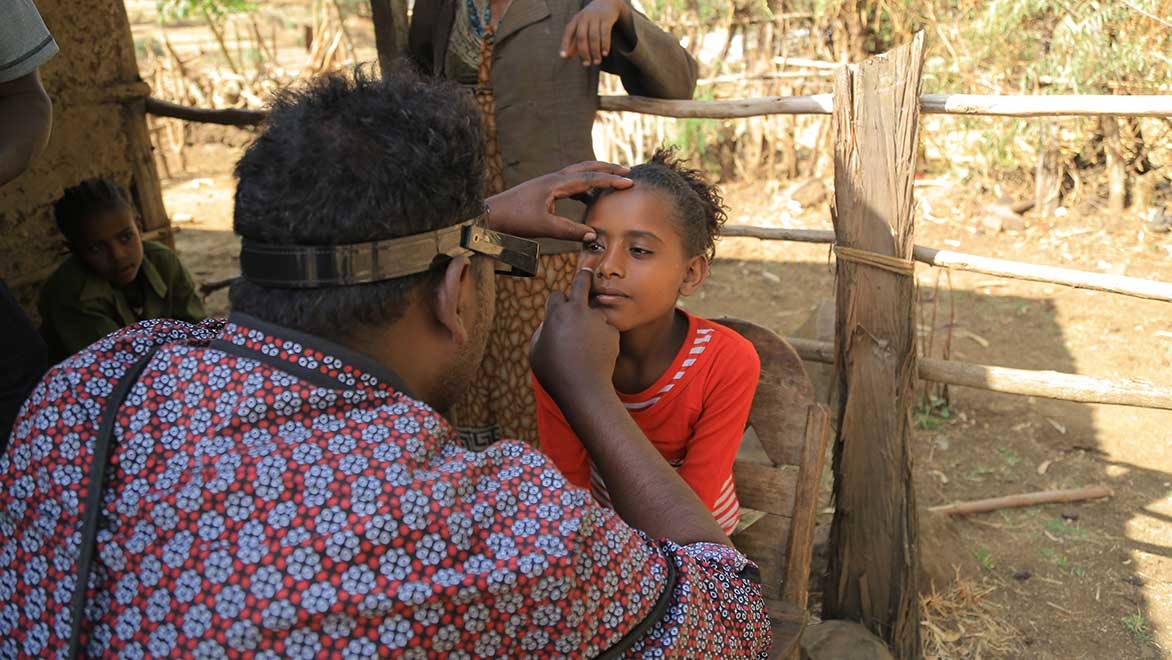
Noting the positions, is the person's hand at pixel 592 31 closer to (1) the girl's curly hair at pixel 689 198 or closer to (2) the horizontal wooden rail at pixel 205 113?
(1) the girl's curly hair at pixel 689 198

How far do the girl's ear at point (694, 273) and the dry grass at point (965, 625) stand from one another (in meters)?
1.63

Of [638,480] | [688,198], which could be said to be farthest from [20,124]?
[638,480]

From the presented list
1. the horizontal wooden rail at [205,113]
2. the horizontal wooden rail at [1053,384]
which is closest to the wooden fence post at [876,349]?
the horizontal wooden rail at [1053,384]

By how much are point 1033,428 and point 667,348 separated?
10.5ft

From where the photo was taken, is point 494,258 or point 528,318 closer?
point 494,258

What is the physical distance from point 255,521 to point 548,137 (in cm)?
191

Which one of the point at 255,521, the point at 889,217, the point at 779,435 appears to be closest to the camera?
the point at 255,521

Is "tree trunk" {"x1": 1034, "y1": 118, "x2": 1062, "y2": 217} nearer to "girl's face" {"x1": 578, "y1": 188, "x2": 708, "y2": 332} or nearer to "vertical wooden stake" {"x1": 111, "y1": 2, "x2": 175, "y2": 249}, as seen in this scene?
"girl's face" {"x1": 578, "y1": 188, "x2": 708, "y2": 332}

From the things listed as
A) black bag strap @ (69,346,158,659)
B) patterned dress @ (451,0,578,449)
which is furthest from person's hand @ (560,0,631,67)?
black bag strap @ (69,346,158,659)

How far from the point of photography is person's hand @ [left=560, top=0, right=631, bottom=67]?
2.54 metres

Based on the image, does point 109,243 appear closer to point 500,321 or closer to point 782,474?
point 500,321

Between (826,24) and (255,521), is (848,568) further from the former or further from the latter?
(826,24)

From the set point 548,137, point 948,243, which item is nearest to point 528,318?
point 548,137

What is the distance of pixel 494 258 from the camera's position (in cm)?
140
